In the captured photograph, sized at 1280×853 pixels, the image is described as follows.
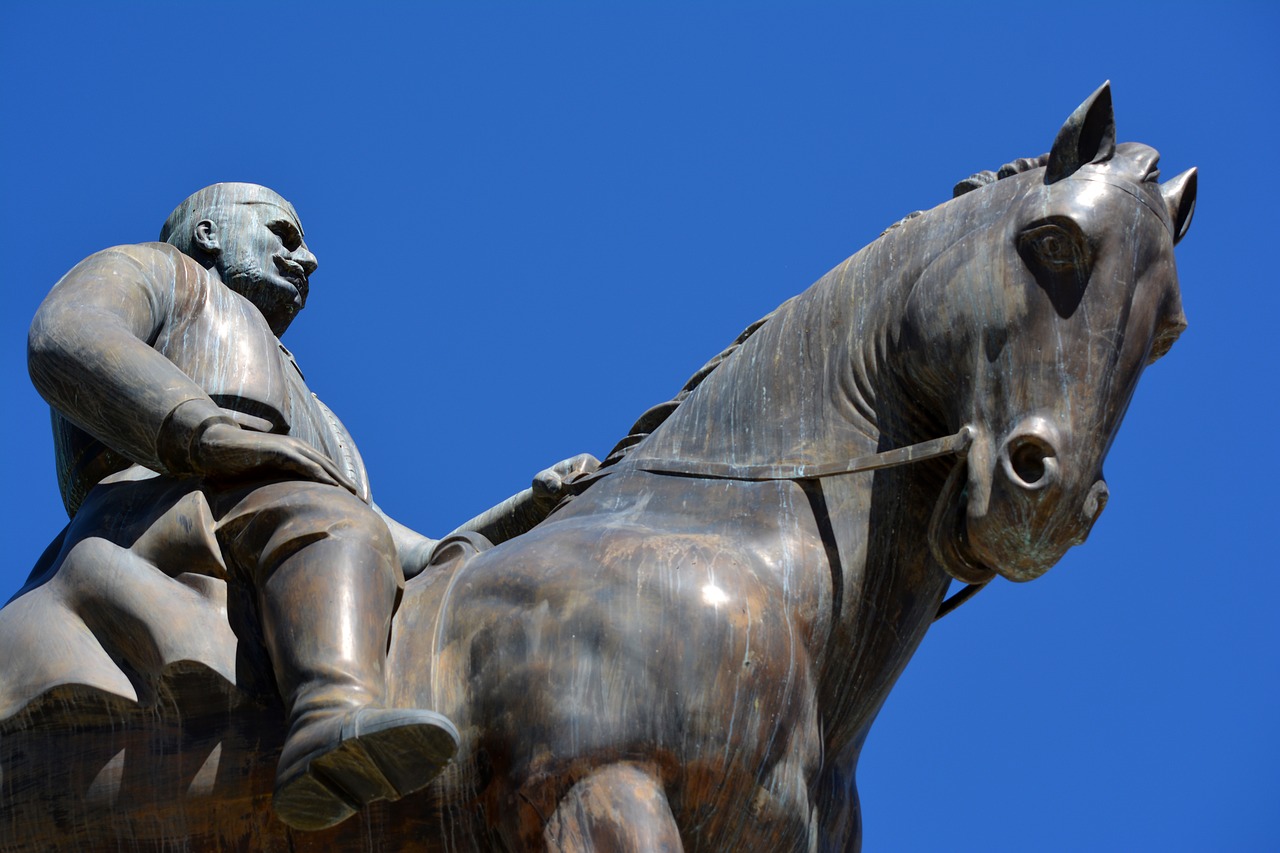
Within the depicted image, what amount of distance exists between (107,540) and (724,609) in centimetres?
207

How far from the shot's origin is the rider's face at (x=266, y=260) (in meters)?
8.29

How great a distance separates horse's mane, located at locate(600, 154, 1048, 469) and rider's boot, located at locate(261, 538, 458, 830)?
3.55ft

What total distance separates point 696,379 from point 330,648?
177cm

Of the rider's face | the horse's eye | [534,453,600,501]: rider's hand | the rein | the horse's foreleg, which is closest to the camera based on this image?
the horse's foreleg

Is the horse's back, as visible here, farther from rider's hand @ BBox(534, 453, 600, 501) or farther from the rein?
rider's hand @ BBox(534, 453, 600, 501)

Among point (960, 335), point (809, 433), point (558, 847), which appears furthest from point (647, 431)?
point (558, 847)

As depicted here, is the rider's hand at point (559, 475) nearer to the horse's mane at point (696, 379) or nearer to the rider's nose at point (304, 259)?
the horse's mane at point (696, 379)

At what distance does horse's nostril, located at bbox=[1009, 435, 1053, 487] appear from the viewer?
6254 millimetres

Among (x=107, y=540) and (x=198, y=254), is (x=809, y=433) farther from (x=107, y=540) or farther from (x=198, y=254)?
(x=198, y=254)

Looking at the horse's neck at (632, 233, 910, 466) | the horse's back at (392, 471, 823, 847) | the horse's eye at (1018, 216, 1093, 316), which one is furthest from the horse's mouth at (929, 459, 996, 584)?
the horse's eye at (1018, 216, 1093, 316)

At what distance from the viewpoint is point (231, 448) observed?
6691 millimetres

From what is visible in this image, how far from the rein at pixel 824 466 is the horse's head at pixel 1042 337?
0.24 feet

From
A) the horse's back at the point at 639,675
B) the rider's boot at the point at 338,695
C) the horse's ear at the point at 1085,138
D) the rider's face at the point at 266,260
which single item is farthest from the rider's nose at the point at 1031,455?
the rider's face at the point at 266,260

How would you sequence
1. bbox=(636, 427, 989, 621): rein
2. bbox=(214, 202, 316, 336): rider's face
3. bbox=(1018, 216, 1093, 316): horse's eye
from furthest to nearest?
bbox=(214, 202, 316, 336): rider's face
bbox=(1018, 216, 1093, 316): horse's eye
bbox=(636, 427, 989, 621): rein
